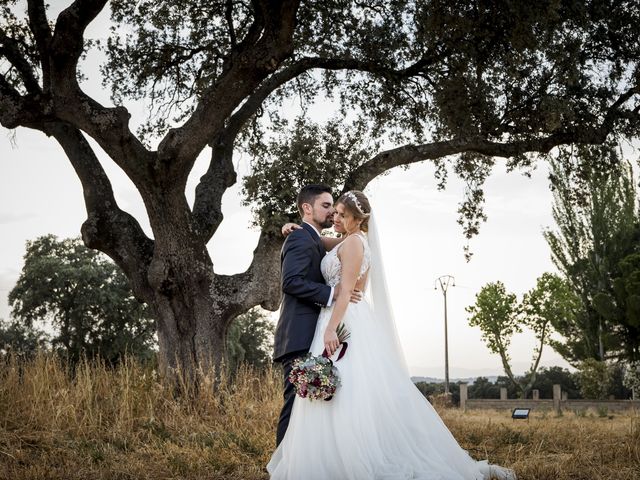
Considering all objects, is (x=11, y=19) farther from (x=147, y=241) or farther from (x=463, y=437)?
(x=463, y=437)

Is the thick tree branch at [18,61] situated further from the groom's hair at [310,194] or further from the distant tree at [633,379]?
the distant tree at [633,379]

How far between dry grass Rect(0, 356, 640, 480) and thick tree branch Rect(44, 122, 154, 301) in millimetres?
2447

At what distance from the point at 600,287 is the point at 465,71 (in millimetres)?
29797

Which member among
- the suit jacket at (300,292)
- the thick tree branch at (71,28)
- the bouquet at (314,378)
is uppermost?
the thick tree branch at (71,28)

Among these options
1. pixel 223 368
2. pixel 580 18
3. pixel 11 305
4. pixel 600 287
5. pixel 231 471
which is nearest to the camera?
pixel 231 471

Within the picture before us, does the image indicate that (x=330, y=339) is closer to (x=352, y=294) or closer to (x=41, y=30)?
(x=352, y=294)

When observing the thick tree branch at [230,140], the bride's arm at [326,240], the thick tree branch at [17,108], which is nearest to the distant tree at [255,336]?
the thick tree branch at [230,140]

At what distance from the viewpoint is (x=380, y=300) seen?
20.2 feet

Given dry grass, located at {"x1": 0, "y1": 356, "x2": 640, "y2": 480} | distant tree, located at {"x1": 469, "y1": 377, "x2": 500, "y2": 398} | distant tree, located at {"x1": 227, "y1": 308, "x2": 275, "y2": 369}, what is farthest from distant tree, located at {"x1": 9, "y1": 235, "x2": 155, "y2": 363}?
distant tree, located at {"x1": 469, "y1": 377, "x2": 500, "y2": 398}

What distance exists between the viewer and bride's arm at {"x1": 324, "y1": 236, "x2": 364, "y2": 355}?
5.31m

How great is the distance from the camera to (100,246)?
12.3 metres

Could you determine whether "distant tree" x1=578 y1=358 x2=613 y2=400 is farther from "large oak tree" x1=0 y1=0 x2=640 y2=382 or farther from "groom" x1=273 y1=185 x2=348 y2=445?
"groom" x1=273 y1=185 x2=348 y2=445

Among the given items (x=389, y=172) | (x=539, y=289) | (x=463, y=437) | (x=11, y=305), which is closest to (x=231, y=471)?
(x=463, y=437)

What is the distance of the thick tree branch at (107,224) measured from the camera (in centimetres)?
1211
